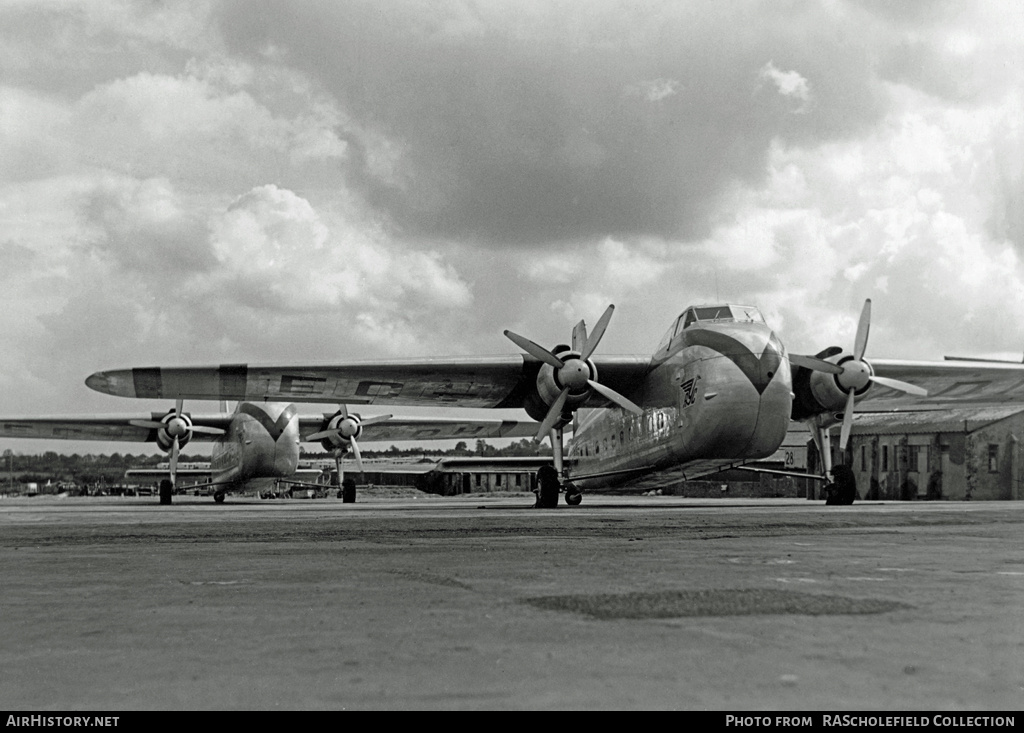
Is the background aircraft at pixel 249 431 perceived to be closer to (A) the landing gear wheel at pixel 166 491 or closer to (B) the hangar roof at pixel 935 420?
(A) the landing gear wheel at pixel 166 491

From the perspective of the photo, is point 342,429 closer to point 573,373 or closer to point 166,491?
point 166,491

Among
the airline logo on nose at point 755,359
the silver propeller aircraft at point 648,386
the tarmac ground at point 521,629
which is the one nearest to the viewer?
the tarmac ground at point 521,629

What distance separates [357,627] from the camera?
4145 mm

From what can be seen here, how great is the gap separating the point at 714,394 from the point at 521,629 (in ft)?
67.5

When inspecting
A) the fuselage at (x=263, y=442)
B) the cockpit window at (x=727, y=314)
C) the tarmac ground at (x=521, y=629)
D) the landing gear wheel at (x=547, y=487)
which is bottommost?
the landing gear wheel at (x=547, y=487)

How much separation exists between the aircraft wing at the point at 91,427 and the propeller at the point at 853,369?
1231 inches

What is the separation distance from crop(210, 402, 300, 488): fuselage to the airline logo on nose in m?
25.5

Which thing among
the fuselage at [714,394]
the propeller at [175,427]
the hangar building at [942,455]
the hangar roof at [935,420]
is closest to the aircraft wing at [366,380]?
the fuselage at [714,394]

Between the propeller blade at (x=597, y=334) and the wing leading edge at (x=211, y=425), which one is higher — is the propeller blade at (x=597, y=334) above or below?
above

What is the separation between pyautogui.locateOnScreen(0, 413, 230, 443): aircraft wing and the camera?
158 feet

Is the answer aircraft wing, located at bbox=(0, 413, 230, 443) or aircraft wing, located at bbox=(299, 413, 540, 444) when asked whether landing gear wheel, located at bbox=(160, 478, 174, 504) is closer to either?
aircraft wing, located at bbox=(0, 413, 230, 443)

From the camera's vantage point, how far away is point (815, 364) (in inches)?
1079

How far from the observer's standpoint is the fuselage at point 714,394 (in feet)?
78.0
